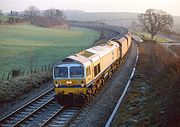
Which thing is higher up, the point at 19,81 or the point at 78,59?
the point at 78,59

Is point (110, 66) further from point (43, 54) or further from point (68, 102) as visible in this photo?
point (43, 54)

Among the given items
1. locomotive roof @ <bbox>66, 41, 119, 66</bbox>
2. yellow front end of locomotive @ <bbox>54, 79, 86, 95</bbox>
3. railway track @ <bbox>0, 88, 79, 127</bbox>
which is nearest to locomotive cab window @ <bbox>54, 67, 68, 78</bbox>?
yellow front end of locomotive @ <bbox>54, 79, 86, 95</bbox>

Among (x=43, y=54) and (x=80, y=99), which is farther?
(x=43, y=54)

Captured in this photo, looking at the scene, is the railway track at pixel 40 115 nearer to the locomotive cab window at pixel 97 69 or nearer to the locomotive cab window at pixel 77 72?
the locomotive cab window at pixel 77 72

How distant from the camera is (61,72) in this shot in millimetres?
21328

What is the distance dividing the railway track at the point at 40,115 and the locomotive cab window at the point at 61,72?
199 centimetres

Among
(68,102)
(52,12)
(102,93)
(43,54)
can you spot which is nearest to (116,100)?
(102,93)

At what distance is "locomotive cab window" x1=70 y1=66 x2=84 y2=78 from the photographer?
21.1m

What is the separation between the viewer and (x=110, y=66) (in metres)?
30.1

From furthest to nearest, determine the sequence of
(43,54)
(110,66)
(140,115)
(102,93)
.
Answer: (43,54) < (110,66) < (102,93) < (140,115)

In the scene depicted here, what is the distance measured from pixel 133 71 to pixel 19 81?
12844 mm

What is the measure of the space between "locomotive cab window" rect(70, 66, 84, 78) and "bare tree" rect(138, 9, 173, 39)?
228ft

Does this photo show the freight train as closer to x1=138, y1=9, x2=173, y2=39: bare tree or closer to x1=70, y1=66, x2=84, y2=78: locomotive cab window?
x1=70, y1=66, x2=84, y2=78: locomotive cab window

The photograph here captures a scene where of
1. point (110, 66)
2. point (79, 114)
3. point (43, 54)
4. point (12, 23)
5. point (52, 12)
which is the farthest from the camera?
point (52, 12)
